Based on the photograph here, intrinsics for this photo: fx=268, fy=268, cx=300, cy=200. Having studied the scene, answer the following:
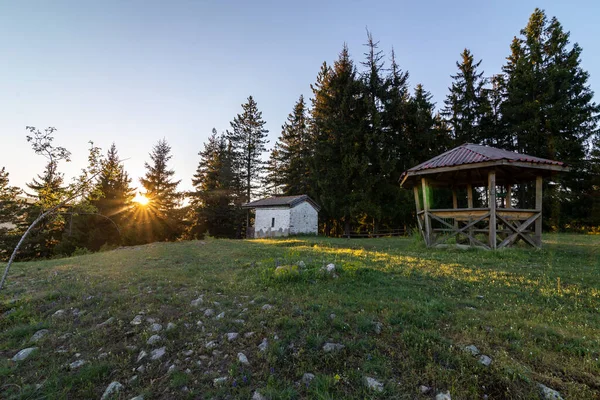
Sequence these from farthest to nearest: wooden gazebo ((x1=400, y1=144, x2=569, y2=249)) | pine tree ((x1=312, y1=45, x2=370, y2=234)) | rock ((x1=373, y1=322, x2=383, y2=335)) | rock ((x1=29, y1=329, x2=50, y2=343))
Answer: pine tree ((x1=312, y1=45, x2=370, y2=234))
wooden gazebo ((x1=400, y1=144, x2=569, y2=249))
rock ((x1=29, y1=329, x2=50, y2=343))
rock ((x1=373, y1=322, x2=383, y2=335))

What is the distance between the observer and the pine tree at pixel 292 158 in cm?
3372

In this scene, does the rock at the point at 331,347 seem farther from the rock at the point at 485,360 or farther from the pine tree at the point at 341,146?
the pine tree at the point at 341,146

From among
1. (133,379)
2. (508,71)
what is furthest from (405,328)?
(508,71)

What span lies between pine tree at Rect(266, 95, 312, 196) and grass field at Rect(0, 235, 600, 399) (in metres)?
27.4

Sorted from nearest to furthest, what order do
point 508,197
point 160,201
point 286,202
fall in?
point 508,197, point 286,202, point 160,201

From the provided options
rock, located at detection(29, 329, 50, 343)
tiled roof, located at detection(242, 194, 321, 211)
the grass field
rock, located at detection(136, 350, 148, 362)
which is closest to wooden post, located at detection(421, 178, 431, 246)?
the grass field

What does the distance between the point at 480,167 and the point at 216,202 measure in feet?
96.0

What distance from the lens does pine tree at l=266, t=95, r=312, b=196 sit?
33719mm

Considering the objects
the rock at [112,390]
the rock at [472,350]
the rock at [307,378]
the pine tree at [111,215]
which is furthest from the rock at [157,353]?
the pine tree at [111,215]

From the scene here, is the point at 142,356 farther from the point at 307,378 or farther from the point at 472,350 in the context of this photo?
the point at 472,350

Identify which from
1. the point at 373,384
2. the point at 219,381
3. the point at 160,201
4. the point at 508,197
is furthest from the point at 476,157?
the point at 160,201

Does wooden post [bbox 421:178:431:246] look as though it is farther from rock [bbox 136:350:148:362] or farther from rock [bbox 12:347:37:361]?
rock [bbox 12:347:37:361]

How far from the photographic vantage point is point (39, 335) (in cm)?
380

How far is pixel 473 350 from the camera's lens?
9.06 feet
